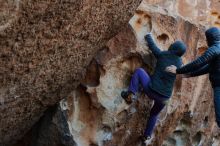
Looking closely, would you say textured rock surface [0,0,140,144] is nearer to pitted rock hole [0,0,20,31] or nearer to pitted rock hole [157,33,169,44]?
pitted rock hole [0,0,20,31]

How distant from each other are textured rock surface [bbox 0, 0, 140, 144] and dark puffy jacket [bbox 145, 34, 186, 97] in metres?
1.07

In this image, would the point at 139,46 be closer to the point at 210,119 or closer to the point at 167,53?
the point at 167,53

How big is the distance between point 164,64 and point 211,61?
794mm

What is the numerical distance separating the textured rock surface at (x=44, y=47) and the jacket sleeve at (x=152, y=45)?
1050mm

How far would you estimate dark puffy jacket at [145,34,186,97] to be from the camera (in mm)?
7137

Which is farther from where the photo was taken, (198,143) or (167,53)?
(198,143)

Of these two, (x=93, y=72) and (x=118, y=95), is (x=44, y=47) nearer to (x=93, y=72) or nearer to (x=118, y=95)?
(x=93, y=72)

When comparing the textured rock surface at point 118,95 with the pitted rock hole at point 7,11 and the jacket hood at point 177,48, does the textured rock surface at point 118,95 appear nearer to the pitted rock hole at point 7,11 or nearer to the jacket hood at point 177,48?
the jacket hood at point 177,48

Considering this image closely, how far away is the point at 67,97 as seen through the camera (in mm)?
7223

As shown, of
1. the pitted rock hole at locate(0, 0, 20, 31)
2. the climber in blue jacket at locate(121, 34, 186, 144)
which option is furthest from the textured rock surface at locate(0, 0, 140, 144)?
the climber in blue jacket at locate(121, 34, 186, 144)

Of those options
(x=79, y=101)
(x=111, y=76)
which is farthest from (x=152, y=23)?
(x=79, y=101)

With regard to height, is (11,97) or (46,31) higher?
(46,31)

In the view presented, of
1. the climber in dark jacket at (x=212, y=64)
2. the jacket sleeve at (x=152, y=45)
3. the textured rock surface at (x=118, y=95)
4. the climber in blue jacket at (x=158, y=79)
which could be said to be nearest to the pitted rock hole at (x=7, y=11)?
the textured rock surface at (x=118, y=95)

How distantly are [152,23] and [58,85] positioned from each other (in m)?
2.05
